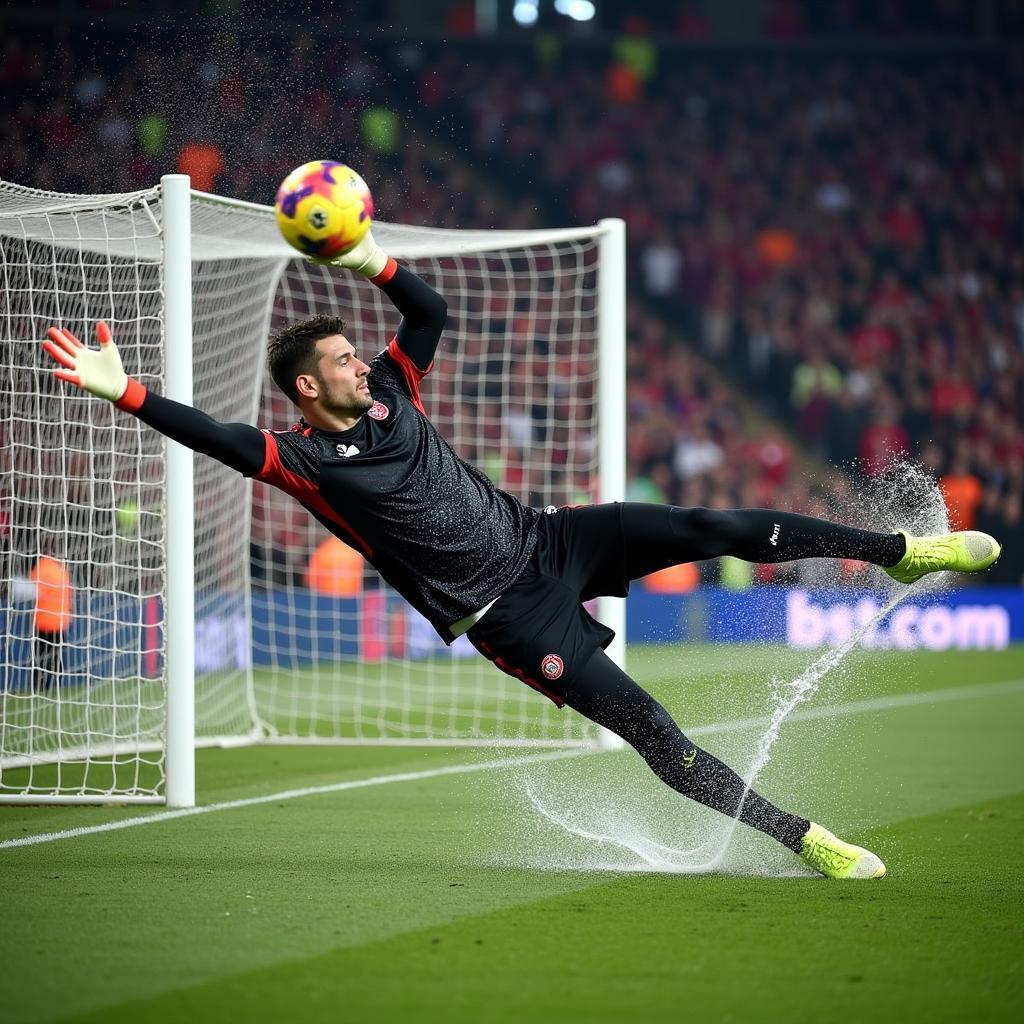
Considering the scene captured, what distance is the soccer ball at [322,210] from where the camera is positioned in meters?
5.50

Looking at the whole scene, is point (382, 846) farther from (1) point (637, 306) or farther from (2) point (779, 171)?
(2) point (779, 171)

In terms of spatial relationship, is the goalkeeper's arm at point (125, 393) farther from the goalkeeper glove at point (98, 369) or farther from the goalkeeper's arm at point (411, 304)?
the goalkeeper's arm at point (411, 304)

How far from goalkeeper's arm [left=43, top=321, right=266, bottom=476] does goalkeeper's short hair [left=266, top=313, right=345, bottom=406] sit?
0.47 meters

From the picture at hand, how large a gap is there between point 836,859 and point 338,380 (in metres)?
→ 2.43

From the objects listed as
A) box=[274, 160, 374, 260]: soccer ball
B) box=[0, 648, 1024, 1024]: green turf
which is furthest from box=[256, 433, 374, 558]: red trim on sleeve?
box=[0, 648, 1024, 1024]: green turf

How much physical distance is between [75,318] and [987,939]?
5.93 meters

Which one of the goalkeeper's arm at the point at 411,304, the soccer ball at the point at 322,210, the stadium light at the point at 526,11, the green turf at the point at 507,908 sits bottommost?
the green turf at the point at 507,908

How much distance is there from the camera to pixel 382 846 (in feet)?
21.5

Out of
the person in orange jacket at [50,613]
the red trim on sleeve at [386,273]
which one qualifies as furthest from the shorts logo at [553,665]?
the person in orange jacket at [50,613]

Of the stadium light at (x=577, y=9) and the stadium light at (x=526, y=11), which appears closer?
the stadium light at (x=526, y=11)

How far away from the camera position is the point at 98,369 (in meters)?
5.20

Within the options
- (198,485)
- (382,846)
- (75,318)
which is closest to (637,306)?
(198,485)

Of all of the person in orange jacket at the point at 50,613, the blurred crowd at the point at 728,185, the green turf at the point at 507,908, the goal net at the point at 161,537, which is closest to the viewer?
the green turf at the point at 507,908

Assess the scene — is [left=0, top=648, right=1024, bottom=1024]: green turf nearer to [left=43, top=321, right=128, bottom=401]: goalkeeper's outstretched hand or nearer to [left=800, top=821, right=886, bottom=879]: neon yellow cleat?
[left=800, top=821, right=886, bottom=879]: neon yellow cleat
